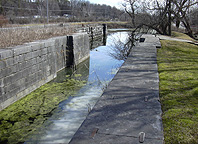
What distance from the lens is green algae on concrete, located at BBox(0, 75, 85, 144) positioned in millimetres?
4406

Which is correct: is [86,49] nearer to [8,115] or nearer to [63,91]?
[63,91]

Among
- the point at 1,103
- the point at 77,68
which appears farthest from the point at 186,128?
the point at 77,68

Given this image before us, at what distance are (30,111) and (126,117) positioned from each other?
372cm

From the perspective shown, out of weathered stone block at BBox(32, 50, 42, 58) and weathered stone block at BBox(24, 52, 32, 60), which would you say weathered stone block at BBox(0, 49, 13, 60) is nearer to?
weathered stone block at BBox(24, 52, 32, 60)

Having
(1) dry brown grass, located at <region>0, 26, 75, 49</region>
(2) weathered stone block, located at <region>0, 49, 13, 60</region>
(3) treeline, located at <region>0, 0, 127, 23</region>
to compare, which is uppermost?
(3) treeline, located at <region>0, 0, 127, 23</region>

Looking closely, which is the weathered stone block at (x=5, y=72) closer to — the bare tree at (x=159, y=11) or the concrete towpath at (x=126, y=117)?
the concrete towpath at (x=126, y=117)

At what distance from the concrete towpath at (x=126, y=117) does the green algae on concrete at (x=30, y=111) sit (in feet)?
7.41

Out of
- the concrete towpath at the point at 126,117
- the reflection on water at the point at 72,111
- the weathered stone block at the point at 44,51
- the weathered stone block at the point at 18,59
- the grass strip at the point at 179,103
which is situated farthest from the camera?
the weathered stone block at the point at 44,51

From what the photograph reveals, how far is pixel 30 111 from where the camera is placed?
215 inches

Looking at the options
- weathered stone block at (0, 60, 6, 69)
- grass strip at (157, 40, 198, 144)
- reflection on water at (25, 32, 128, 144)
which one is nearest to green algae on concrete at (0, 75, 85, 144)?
reflection on water at (25, 32, 128, 144)

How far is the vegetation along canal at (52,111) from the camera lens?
434 centimetres

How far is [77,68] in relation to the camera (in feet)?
36.0

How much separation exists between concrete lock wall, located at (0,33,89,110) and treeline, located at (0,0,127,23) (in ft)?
39.7

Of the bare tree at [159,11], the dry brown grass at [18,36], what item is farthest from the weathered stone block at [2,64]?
the bare tree at [159,11]
